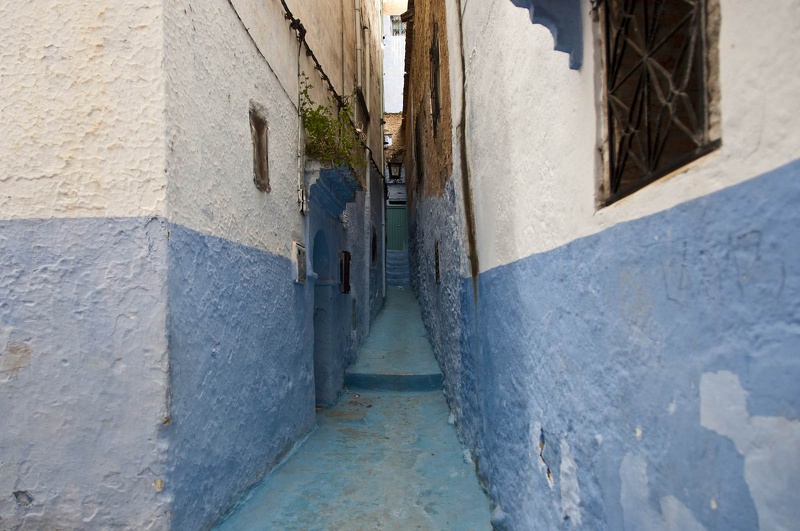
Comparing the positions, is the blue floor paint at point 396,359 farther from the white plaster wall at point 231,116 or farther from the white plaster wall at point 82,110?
the white plaster wall at point 82,110

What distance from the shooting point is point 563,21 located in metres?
1.91

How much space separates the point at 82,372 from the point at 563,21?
281cm

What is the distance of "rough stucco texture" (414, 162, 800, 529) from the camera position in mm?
1009

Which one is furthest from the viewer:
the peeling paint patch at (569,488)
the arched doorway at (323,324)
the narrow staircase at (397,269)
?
the narrow staircase at (397,269)

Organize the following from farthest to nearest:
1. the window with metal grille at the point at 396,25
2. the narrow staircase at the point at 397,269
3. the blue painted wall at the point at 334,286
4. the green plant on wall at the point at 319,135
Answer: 1. the window with metal grille at the point at 396,25
2. the narrow staircase at the point at 397,269
3. the blue painted wall at the point at 334,286
4. the green plant on wall at the point at 319,135

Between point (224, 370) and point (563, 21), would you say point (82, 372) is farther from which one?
point (563, 21)

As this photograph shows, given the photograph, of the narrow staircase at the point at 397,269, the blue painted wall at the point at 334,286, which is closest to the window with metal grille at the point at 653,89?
the blue painted wall at the point at 334,286

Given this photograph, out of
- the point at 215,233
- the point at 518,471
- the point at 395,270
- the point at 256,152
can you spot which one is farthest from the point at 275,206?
the point at 395,270

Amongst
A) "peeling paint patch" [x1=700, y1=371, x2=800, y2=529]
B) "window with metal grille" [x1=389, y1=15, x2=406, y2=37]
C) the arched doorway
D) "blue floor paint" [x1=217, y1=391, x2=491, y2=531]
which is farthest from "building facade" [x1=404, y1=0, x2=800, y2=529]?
"window with metal grille" [x1=389, y1=15, x2=406, y2=37]

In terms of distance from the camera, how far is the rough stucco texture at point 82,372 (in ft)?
8.99

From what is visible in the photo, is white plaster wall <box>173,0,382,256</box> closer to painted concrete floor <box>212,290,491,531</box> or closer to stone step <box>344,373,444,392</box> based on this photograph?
painted concrete floor <box>212,290,491,531</box>

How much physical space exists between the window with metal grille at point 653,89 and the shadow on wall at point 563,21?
0.53 feet

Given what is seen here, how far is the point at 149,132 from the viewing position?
278 cm

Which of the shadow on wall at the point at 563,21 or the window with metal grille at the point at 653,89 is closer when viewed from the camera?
the window with metal grille at the point at 653,89
